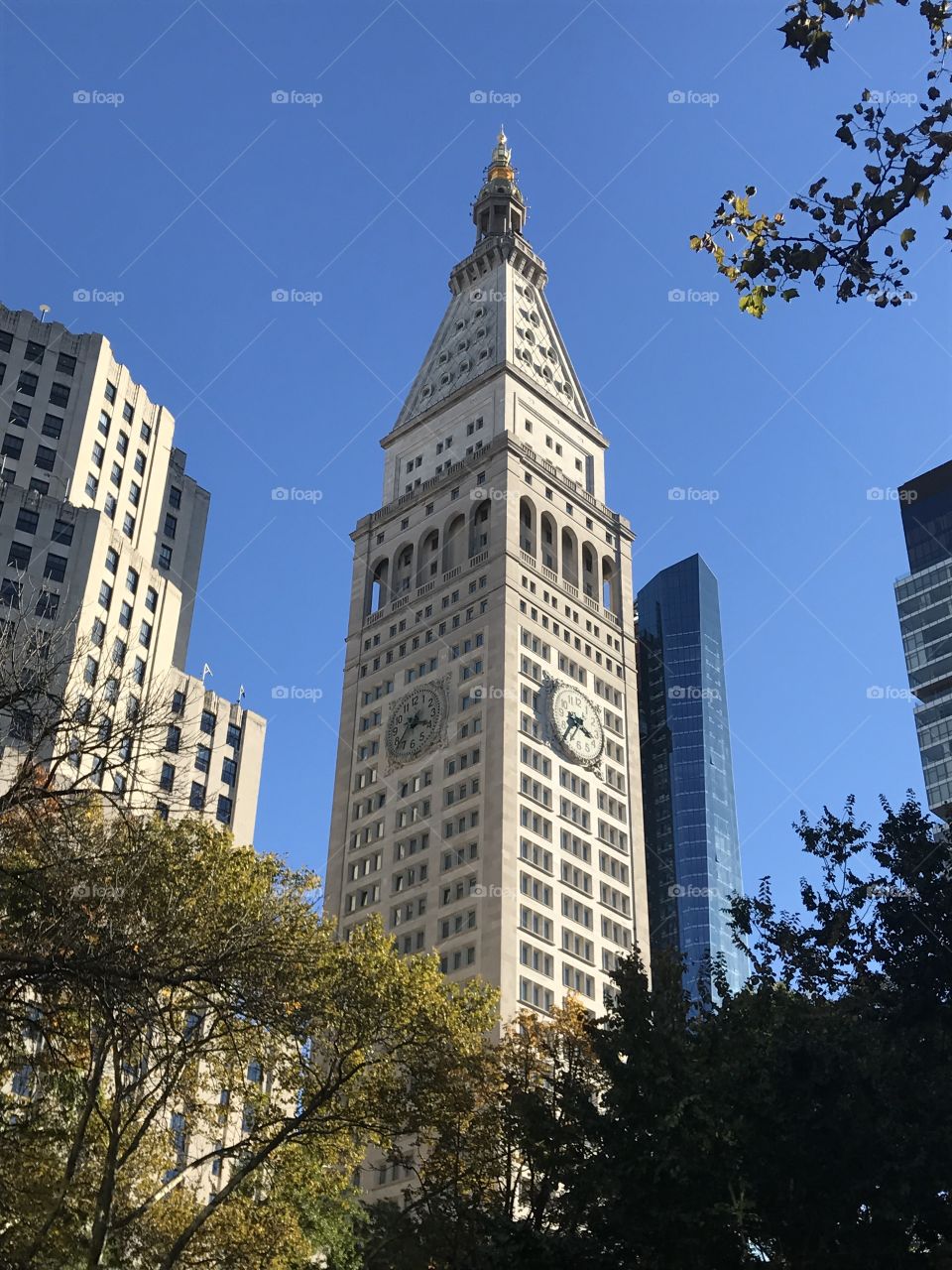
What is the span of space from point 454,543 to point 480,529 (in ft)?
8.25

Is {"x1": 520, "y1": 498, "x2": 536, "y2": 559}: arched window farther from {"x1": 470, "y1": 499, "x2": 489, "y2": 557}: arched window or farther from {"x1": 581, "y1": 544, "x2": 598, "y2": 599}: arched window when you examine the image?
{"x1": 581, "y1": 544, "x2": 598, "y2": 599}: arched window

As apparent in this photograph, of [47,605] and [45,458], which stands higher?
[45,458]

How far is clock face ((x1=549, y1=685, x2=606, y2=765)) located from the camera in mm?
93312

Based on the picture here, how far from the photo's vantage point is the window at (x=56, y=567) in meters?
78.9

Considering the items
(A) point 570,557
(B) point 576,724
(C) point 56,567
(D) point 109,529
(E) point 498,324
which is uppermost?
(E) point 498,324

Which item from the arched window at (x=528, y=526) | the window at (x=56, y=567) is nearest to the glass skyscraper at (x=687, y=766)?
the arched window at (x=528, y=526)

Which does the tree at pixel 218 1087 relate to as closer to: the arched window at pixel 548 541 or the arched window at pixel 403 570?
the arched window at pixel 548 541

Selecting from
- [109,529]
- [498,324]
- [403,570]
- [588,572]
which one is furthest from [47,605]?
[498,324]

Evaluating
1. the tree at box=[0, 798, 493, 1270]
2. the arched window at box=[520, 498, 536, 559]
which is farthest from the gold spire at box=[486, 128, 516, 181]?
the tree at box=[0, 798, 493, 1270]

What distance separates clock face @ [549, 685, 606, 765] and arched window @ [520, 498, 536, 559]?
1136 cm

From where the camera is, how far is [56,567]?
7931 cm

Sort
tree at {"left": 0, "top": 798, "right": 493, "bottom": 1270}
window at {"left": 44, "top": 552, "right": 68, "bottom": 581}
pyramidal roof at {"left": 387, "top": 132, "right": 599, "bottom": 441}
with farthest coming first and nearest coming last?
pyramidal roof at {"left": 387, "top": 132, "right": 599, "bottom": 441} → window at {"left": 44, "top": 552, "right": 68, "bottom": 581} → tree at {"left": 0, "top": 798, "right": 493, "bottom": 1270}

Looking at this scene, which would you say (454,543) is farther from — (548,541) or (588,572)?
(588,572)

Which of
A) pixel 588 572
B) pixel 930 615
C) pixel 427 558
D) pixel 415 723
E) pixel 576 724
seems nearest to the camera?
pixel 415 723
